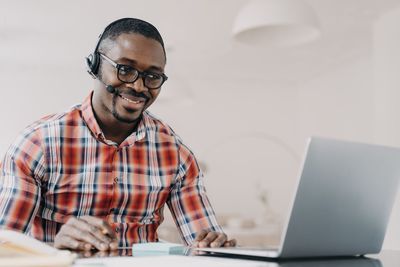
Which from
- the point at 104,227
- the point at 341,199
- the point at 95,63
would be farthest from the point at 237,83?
the point at 341,199

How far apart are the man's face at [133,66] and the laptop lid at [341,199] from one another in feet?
2.51

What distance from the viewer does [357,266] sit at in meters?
1.03

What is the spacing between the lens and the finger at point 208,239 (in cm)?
136

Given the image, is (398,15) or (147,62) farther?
(398,15)

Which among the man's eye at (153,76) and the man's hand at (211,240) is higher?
the man's eye at (153,76)

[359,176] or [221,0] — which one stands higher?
[221,0]

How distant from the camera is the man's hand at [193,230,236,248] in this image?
53.9 inches

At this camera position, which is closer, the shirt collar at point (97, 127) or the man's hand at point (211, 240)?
the man's hand at point (211, 240)

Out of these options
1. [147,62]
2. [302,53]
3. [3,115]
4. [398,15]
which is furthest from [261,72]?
[147,62]

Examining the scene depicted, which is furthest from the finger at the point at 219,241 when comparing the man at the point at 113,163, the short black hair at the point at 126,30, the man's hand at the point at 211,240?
the short black hair at the point at 126,30

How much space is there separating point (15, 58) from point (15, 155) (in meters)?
5.08

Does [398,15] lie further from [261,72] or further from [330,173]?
[330,173]

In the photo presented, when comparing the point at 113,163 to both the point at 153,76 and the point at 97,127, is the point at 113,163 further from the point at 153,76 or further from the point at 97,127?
the point at 153,76

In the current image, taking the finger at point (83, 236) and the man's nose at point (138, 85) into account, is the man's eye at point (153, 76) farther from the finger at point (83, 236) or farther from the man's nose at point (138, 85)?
the finger at point (83, 236)
